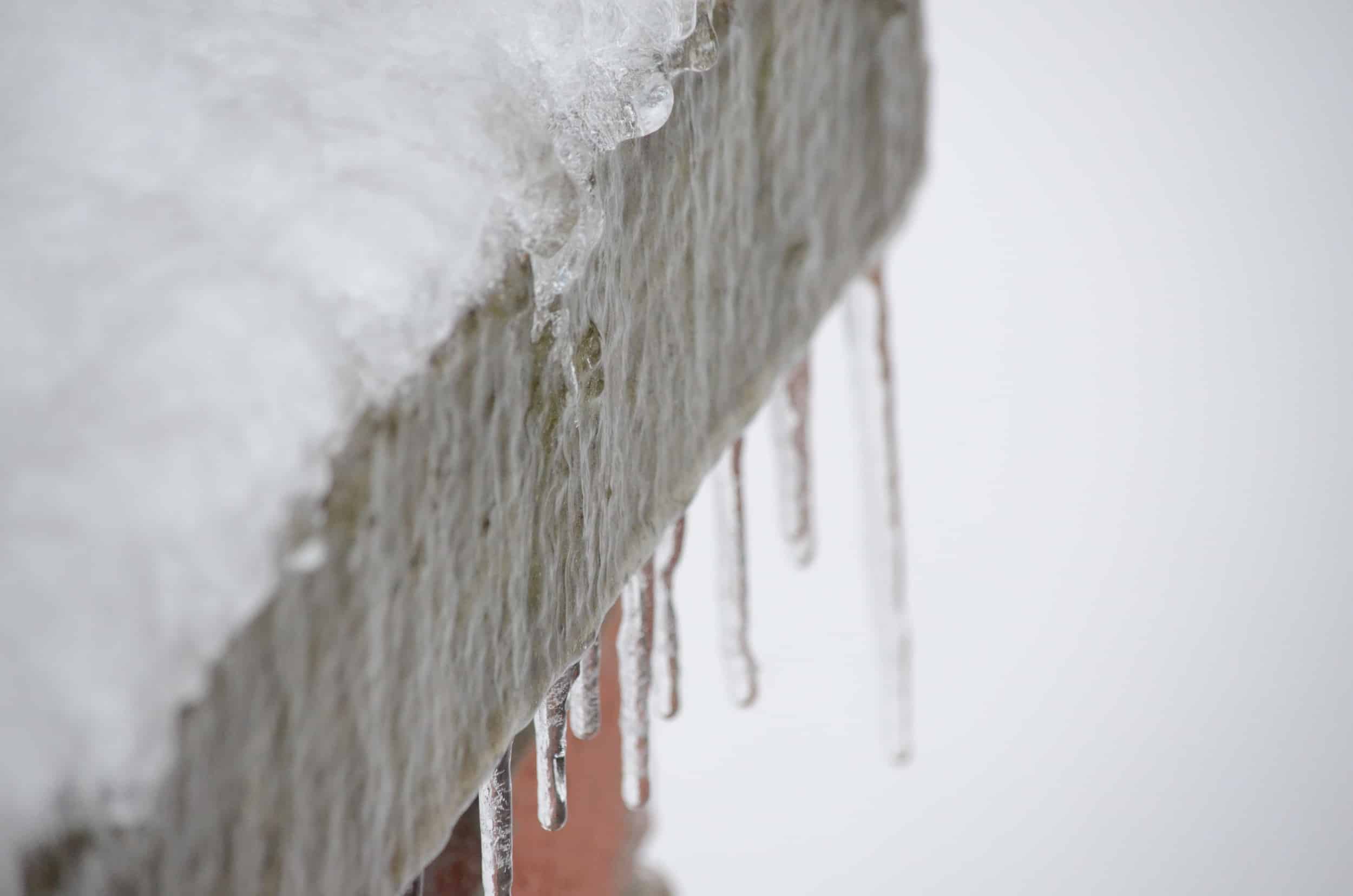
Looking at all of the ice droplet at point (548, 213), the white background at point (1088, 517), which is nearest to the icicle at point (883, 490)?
the ice droplet at point (548, 213)

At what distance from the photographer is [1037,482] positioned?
570 centimetres

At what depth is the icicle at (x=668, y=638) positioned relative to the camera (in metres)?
1.08

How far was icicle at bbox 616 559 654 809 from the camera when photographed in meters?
0.96

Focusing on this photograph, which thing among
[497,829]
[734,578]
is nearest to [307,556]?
[497,829]

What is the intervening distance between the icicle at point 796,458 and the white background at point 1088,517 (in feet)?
8.73

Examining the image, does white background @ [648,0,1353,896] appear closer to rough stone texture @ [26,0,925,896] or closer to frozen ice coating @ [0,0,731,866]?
rough stone texture @ [26,0,925,896]

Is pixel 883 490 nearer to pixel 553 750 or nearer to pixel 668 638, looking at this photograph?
pixel 668 638

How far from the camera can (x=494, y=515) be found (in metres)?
0.55

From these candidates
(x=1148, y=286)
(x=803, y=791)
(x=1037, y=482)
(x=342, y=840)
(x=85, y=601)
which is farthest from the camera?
(x=1148, y=286)

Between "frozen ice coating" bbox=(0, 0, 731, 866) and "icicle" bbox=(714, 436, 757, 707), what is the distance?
1.63ft

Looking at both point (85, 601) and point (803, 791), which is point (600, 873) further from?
point (803, 791)

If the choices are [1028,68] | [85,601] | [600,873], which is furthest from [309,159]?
[1028,68]

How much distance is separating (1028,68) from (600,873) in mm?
7115

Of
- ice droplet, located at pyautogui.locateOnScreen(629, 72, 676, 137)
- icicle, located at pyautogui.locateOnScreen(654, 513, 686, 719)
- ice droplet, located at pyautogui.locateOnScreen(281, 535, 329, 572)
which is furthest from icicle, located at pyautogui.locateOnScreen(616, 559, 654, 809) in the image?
ice droplet, located at pyautogui.locateOnScreen(281, 535, 329, 572)
